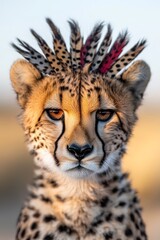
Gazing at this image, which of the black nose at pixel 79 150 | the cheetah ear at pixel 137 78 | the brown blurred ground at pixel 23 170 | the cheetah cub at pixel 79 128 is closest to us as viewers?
the black nose at pixel 79 150

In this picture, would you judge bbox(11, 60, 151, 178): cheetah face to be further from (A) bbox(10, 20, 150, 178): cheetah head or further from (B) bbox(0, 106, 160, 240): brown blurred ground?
(B) bbox(0, 106, 160, 240): brown blurred ground

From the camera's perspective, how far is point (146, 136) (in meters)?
13.3

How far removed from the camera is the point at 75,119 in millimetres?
4223

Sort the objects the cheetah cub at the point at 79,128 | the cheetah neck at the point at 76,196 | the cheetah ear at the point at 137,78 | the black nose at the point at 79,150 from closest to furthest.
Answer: the black nose at the point at 79,150 < the cheetah cub at the point at 79,128 < the cheetah neck at the point at 76,196 < the cheetah ear at the point at 137,78

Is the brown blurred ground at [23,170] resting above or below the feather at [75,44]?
below

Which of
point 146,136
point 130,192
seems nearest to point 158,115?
point 146,136

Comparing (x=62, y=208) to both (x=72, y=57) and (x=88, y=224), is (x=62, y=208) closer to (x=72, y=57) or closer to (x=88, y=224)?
(x=88, y=224)

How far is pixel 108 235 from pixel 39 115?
50 cm

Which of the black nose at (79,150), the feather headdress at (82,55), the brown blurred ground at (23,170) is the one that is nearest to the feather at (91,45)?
the feather headdress at (82,55)

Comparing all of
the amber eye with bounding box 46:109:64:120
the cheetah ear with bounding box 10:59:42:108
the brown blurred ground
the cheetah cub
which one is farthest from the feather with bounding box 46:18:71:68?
the brown blurred ground

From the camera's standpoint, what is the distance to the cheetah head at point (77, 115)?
4.19 m

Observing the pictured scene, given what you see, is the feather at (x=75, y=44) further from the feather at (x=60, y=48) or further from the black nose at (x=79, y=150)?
the black nose at (x=79, y=150)

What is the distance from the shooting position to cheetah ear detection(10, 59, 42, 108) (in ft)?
14.4

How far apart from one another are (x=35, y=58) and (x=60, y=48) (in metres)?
0.10
